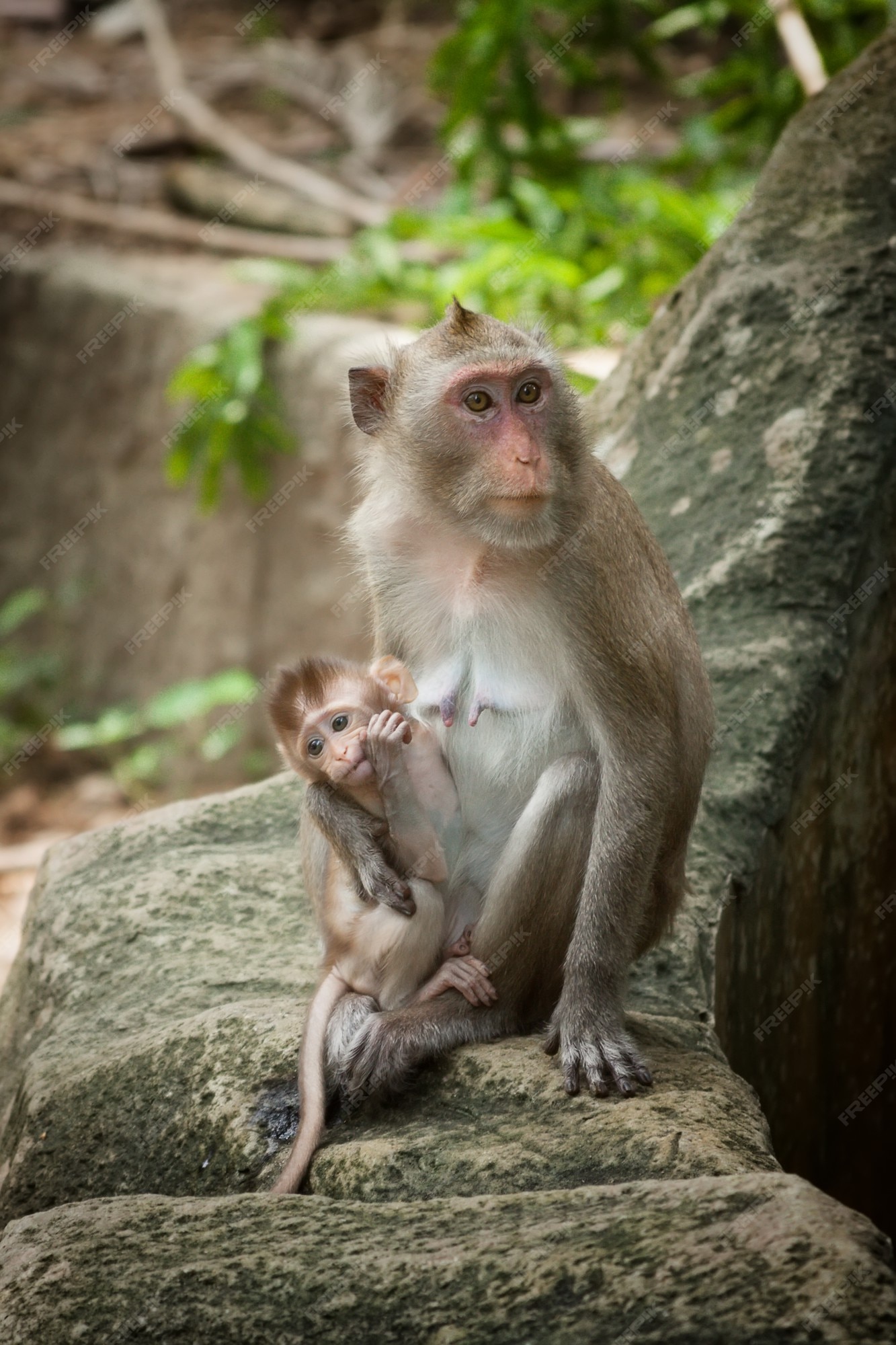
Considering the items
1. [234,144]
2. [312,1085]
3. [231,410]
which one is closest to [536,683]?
[312,1085]

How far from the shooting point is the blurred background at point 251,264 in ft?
26.8

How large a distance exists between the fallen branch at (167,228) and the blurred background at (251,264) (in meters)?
0.03

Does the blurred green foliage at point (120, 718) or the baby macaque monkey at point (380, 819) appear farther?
the blurred green foliage at point (120, 718)

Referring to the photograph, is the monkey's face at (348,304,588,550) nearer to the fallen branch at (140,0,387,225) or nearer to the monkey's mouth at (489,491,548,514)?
the monkey's mouth at (489,491,548,514)

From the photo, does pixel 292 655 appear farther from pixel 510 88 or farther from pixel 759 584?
pixel 759 584

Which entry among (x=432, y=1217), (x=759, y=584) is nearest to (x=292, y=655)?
(x=759, y=584)

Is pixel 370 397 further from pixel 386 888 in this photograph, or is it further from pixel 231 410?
pixel 231 410

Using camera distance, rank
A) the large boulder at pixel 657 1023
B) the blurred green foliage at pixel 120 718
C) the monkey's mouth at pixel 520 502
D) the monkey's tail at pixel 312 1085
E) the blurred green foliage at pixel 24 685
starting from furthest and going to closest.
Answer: the blurred green foliage at pixel 24 685 < the blurred green foliage at pixel 120 718 < the monkey's mouth at pixel 520 502 < the monkey's tail at pixel 312 1085 < the large boulder at pixel 657 1023

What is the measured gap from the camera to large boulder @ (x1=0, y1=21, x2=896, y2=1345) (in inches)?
93.1

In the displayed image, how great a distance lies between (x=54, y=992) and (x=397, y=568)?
1563mm

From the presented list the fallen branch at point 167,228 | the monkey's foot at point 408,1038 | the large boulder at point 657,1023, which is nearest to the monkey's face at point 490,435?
the monkey's foot at point 408,1038

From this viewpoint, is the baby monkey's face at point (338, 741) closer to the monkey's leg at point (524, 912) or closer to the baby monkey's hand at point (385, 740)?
the baby monkey's hand at point (385, 740)

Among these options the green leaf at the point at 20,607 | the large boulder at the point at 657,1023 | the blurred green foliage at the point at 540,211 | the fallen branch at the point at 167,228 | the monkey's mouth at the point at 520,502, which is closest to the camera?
the large boulder at the point at 657,1023

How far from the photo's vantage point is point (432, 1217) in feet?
8.67
